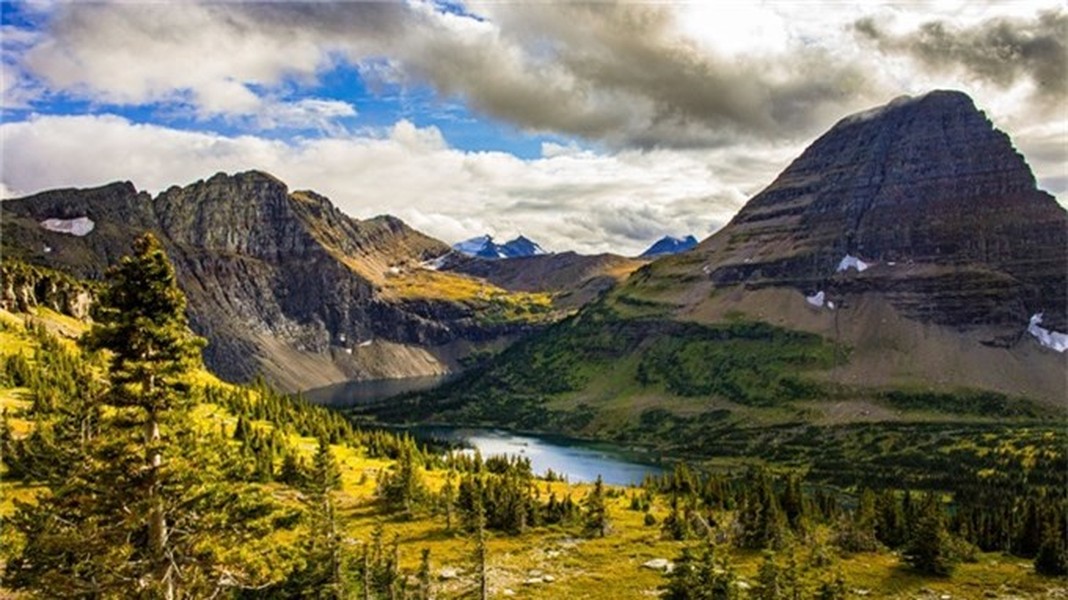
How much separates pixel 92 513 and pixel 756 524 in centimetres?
9756

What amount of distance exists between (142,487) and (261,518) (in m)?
4.09

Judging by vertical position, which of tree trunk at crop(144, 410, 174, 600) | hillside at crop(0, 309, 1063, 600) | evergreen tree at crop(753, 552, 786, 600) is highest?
tree trunk at crop(144, 410, 174, 600)

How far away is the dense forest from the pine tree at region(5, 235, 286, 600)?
6 centimetres

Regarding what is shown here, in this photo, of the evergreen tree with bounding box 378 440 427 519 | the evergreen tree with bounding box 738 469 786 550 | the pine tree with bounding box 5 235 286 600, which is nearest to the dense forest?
the pine tree with bounding box 5 235 286 600

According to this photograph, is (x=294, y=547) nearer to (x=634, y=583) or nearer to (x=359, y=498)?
(x=634, y=583)

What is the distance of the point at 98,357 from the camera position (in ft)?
89.7

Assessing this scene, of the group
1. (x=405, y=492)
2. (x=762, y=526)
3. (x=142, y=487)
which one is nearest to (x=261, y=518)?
(x=142, y=487)

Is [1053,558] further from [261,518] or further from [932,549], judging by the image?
[261,518]

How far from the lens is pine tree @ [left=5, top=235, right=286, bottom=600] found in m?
26.0

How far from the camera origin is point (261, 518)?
28.2 m

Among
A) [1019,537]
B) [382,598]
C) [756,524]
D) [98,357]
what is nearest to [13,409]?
[382,598]

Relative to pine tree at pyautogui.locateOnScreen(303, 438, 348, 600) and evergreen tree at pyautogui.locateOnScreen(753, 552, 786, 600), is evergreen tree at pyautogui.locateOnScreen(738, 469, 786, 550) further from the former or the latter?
pine tree at pyautogui.locateOnScreen(303, 438, 348, 600)

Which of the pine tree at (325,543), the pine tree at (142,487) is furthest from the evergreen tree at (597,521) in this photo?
the pine tree at (142,487)

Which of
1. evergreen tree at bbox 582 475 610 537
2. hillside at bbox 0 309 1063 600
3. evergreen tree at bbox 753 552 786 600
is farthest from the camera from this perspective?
evergreen tree at bbox 582 475 610 537
